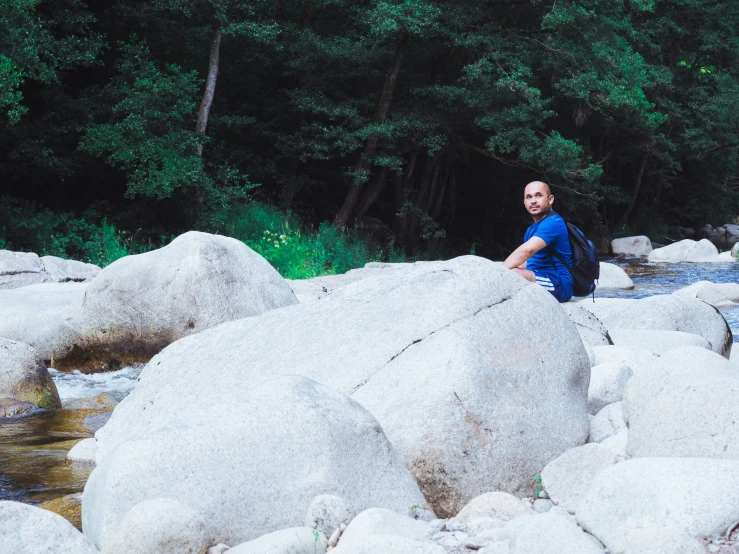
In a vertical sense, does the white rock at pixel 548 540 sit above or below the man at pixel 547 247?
below

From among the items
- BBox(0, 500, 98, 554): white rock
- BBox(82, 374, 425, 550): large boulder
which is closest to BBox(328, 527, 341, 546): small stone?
BBox(82, 374, 425, 550): large boulder

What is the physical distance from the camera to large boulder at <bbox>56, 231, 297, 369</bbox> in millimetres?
8000

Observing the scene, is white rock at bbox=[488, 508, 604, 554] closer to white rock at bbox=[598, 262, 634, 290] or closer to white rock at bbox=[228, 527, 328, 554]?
white rock at bbox=[228, 527, 328, 554]

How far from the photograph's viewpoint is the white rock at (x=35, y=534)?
312 cm

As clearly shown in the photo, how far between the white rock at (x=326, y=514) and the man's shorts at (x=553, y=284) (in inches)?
124

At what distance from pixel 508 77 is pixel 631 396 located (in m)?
15.5

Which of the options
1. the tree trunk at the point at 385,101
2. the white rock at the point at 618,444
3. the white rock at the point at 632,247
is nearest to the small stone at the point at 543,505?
the white rock at the point at 618,444

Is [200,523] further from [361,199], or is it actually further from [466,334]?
[361,199]

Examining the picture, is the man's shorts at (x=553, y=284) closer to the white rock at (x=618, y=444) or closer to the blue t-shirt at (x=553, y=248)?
the blue t-shirt at (x=553, y=248)

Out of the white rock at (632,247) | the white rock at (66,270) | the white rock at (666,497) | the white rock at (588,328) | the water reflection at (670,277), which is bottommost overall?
the white rock at (632,247)

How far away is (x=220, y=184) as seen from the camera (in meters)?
17.8

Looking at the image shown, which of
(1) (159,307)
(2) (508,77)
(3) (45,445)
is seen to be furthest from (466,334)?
(2) (508,77)

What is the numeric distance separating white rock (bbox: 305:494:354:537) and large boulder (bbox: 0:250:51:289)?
30.3 feet

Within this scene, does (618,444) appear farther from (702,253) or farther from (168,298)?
(702,253)
